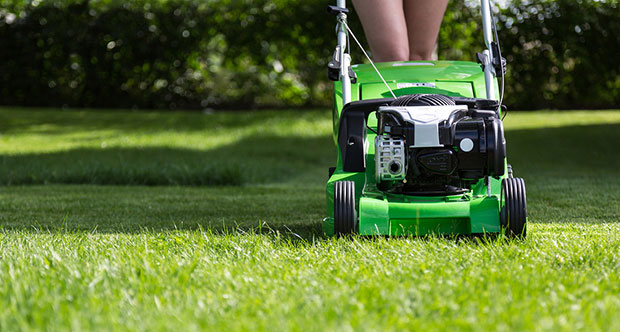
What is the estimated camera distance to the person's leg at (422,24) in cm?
351

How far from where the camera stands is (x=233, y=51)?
30.0ft

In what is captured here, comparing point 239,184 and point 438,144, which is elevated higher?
point 438,144

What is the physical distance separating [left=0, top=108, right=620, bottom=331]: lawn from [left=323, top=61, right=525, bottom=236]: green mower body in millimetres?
87

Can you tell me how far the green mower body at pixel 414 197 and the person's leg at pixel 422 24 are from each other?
0.44 m

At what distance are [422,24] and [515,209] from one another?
54.5 inches

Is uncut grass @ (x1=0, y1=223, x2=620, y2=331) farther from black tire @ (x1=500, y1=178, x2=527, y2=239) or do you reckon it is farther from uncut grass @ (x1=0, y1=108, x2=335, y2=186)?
uncut grass @ (x1=0, y1=108, x2=335, y2=186)

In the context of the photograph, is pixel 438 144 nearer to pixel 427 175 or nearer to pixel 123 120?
pixel 427 175

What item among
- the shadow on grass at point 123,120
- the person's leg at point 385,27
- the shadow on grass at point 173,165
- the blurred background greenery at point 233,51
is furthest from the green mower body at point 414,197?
the blurred background greenery at point 233,51

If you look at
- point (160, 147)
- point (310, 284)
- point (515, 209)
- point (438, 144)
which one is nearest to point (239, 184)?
point (160, 147)

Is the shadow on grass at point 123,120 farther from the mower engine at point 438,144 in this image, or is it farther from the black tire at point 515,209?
the black tire at point 515,209

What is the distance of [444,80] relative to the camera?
311cm

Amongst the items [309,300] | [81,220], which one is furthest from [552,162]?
[309,300]

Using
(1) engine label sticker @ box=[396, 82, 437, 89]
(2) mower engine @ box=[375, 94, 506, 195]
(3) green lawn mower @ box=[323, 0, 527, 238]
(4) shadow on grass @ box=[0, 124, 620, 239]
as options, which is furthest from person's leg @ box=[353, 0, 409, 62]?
(4) shadow on grass @ box=[0, 124, 620, 239]

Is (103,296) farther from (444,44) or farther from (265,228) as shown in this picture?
(444,44)
